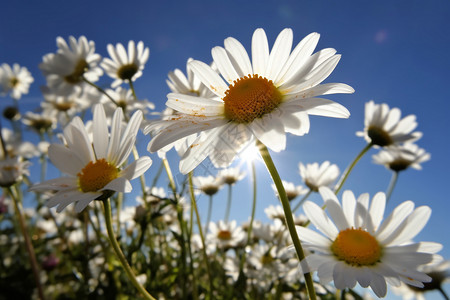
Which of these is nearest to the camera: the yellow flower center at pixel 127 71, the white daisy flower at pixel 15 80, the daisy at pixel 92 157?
the daisy at pixel 92 157

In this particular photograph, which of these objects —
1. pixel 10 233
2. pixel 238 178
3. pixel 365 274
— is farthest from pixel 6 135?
pixel 365 274

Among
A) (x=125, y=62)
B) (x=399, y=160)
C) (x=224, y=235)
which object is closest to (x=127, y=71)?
(x=125, y=62)

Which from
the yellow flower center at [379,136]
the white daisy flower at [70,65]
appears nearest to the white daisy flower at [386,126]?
the yellow flower center at [379,136]

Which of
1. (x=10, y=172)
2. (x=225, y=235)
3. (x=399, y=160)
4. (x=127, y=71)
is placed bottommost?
(x=225, y=235)

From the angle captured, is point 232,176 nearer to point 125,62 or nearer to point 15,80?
point 125,62

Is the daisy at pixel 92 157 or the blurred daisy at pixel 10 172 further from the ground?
the blurred daisy at pixel 10 172

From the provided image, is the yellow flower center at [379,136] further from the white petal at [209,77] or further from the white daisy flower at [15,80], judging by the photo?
the white daisy flower at [15,80]

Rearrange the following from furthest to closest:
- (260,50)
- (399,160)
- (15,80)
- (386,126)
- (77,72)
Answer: (15,80), (399,160), (77,72), (386,126), (260,50)

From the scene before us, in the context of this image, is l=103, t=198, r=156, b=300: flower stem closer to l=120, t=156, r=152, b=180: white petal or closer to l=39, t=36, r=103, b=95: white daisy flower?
l=120, t=156, r=152, b=180: white petal
